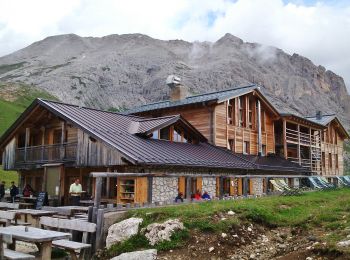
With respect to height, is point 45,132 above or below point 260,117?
below

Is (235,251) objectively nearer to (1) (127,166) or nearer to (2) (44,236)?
(2) (44,236)

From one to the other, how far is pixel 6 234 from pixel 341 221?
9.09 m

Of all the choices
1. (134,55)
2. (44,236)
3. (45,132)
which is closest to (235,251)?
(44,236)

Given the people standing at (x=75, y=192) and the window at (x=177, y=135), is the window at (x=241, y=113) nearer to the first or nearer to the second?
the window at (x=177, y=135)

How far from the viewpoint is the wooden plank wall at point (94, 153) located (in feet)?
62.1

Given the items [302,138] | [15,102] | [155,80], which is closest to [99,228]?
[302,138]

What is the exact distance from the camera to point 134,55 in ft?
652

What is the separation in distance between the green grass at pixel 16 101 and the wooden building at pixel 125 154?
71.3 m

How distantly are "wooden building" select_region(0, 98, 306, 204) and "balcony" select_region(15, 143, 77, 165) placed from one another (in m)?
0.03

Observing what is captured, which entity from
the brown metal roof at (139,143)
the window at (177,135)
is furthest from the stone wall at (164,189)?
the window at (177,135)

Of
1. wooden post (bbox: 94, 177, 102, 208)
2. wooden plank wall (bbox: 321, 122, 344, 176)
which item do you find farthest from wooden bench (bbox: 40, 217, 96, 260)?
wooden plank wall (bbox: 321, 122, 344, 176)

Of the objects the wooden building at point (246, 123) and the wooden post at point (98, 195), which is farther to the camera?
the wooden building at point (246, 123)

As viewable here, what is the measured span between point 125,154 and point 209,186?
21.0 ft

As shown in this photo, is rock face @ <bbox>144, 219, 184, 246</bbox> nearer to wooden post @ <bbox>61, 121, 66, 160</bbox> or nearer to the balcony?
the balcony
